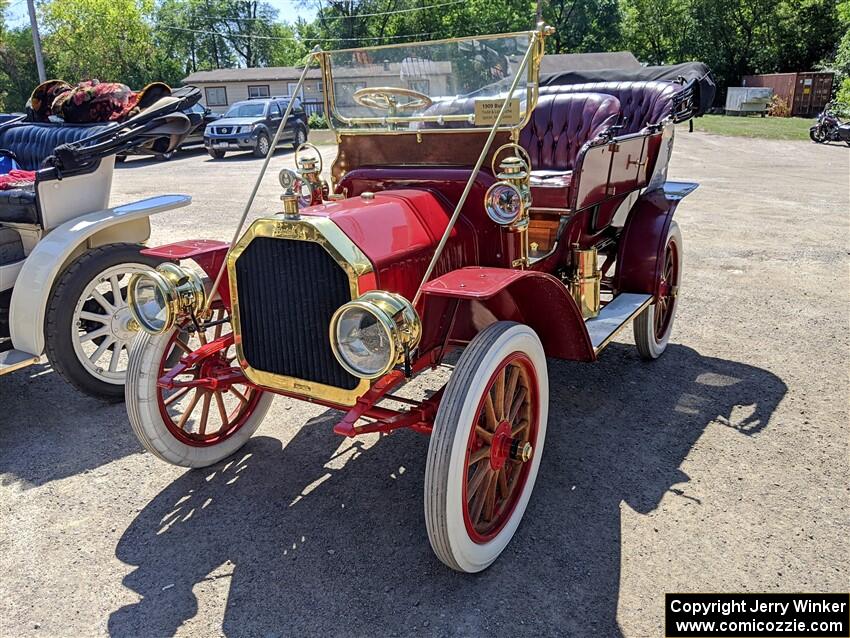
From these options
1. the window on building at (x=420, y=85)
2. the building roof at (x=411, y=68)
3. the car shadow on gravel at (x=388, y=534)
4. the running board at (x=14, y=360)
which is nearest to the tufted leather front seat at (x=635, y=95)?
the building roof at (x=411, y=68)

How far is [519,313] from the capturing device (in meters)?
2.77

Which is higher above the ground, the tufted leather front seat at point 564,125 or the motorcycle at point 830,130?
the tufted leather front seat at point 564,125

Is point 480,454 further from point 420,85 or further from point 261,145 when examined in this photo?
point 261,145

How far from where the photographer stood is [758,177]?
11891mm

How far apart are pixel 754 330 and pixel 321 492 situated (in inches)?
135

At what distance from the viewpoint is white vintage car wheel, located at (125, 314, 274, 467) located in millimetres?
2771

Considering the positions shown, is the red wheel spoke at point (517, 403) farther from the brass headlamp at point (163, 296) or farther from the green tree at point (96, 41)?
the green tree at point (96, 41)

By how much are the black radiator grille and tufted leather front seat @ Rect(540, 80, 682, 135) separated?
2.93 m

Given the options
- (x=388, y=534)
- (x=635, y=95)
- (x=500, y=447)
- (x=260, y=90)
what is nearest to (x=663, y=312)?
(x=635, y=95)

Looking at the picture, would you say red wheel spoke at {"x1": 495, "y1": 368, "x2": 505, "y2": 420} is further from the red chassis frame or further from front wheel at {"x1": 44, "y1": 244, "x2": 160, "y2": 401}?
front wheel at {"x1": 44, "y1": 244, "x2": 160, "y2": 401}

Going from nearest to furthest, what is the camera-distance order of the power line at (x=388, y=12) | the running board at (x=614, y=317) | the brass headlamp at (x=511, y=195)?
the brass headlamp at (x=511, y=195)
the running board at (x=614, y=317)
the power line at (x=388, y=12)

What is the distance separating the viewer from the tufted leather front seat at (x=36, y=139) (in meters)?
4.80

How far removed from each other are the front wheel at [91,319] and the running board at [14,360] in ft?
0.32

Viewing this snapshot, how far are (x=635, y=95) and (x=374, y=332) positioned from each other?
3569mm
